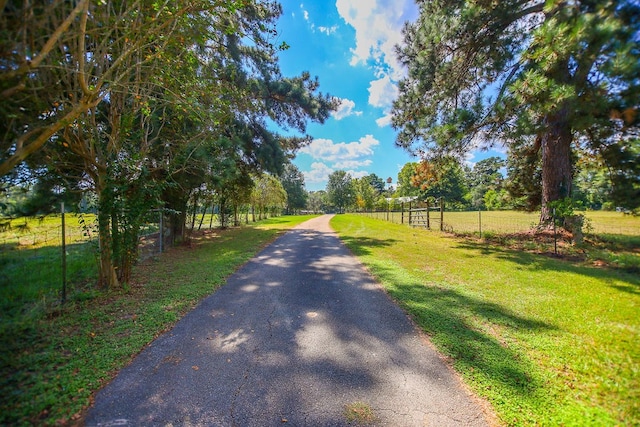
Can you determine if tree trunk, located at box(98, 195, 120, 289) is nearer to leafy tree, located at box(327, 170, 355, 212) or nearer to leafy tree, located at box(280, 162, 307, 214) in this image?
leafy tree, located at box(280, 162, 307, 214)

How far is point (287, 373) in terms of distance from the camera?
7.65 ft

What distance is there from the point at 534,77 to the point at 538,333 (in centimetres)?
325

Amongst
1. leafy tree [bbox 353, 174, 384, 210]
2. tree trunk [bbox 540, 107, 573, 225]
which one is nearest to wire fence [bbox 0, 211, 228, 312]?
tree trunk [bbox 540, 107, 573, 225]

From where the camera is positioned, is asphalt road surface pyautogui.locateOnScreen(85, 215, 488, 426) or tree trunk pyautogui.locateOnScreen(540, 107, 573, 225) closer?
asphalt road surface pyautogui.locateOnScreen(85, 215, 488, 426)

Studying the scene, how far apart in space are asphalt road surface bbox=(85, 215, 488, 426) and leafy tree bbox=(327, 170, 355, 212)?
211 ft

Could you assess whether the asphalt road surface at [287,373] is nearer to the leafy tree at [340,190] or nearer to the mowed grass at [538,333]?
the mowed grass at [538,333]

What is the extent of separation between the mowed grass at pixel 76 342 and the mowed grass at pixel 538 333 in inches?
136

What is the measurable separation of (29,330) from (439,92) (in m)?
10.6

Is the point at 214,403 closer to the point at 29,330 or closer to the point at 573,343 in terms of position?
the point at 29,330

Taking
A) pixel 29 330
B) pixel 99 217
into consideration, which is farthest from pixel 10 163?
pixel 99 217

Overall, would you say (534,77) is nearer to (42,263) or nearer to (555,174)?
(555,174)

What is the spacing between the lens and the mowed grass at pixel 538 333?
6.34 feet

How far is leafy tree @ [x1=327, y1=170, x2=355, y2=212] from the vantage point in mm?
68312

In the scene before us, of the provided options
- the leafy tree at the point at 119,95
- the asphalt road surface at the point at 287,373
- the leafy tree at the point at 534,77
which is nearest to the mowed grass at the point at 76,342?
the asphalt road surface at the point at 287,373
